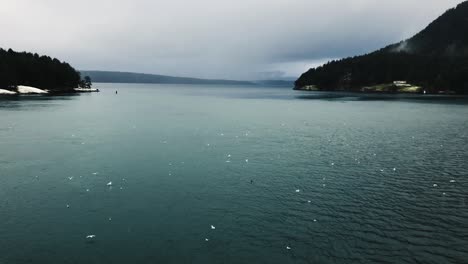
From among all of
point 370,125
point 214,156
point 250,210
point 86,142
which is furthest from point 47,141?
point 370,125

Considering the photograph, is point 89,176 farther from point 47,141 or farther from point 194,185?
point 47,141

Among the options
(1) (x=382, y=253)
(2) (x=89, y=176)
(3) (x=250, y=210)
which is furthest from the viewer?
(2) (x=89, y=176)

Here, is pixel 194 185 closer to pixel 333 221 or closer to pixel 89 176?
pixel 89 176

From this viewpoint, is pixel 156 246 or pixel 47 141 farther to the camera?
pixel 47 141

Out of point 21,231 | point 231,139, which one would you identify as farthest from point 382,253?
point 231,139

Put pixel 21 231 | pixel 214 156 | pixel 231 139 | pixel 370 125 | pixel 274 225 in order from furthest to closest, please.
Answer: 1. pixel 370 125
2. pixel 231 139
3. pixel 214 156
4. pixel 274 225
5. pixel 21 231

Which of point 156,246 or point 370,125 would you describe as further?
point 370,125

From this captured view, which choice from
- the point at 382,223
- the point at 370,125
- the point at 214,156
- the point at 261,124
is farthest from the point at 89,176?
the point at 370,125

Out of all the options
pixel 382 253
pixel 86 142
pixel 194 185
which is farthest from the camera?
pixel 86 142

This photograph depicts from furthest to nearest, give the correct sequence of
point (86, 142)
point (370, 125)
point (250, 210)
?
point (370, 125)
point (86, 142)
point (250, 210)
